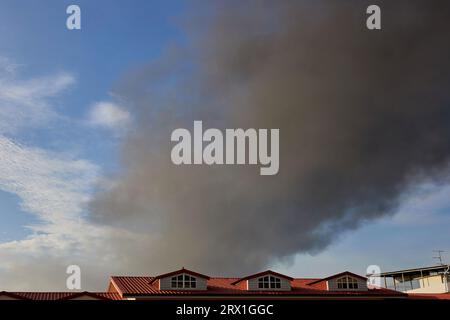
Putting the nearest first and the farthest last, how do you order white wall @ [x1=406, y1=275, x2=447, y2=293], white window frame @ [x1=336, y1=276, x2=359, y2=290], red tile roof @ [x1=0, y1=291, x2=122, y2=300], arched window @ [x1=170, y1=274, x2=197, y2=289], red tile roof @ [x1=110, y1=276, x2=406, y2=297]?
red tile roof @ [x1=0, y1=291, x2=122, y2=300]
red tile roof @ [x1=110, y1=276, x2=406, y2=297]
arched window @ [x1=170, y1=274, x2=197, y2=289]
white window frame @ [x1=336, y1=276, x2=359, y2=290]
white wall @ [x1=406, y1=275, x2=447, y2=293]

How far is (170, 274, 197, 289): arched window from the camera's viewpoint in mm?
47375

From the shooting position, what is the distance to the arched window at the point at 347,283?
170 ft

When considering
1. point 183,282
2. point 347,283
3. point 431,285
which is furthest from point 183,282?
point 431,285

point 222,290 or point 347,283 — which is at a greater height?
point 347,283

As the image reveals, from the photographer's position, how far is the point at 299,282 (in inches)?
2114

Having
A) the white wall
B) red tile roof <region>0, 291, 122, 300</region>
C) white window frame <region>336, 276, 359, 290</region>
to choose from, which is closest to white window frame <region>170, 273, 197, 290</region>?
red tile roof <region>0, 291, 122, 300</region>

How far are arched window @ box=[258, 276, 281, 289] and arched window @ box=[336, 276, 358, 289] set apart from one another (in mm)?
6563

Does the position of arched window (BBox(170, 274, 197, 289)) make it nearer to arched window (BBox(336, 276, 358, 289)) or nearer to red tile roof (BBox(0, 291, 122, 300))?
red tile roof (BBox(0, 291, 122, 300))

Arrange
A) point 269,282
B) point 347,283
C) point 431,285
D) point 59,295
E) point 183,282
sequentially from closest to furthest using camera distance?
point 59,295, point 183,282, point 269,282, point 347,283, point 431,285

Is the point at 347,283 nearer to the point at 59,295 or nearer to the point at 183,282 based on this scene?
the point at 183,282

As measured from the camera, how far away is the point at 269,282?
163 feet

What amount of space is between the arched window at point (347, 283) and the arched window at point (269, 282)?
656cm

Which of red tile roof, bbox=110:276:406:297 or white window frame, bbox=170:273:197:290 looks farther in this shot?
white window frame, bbox=170:273:197:290

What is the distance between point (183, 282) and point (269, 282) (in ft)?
27.8
